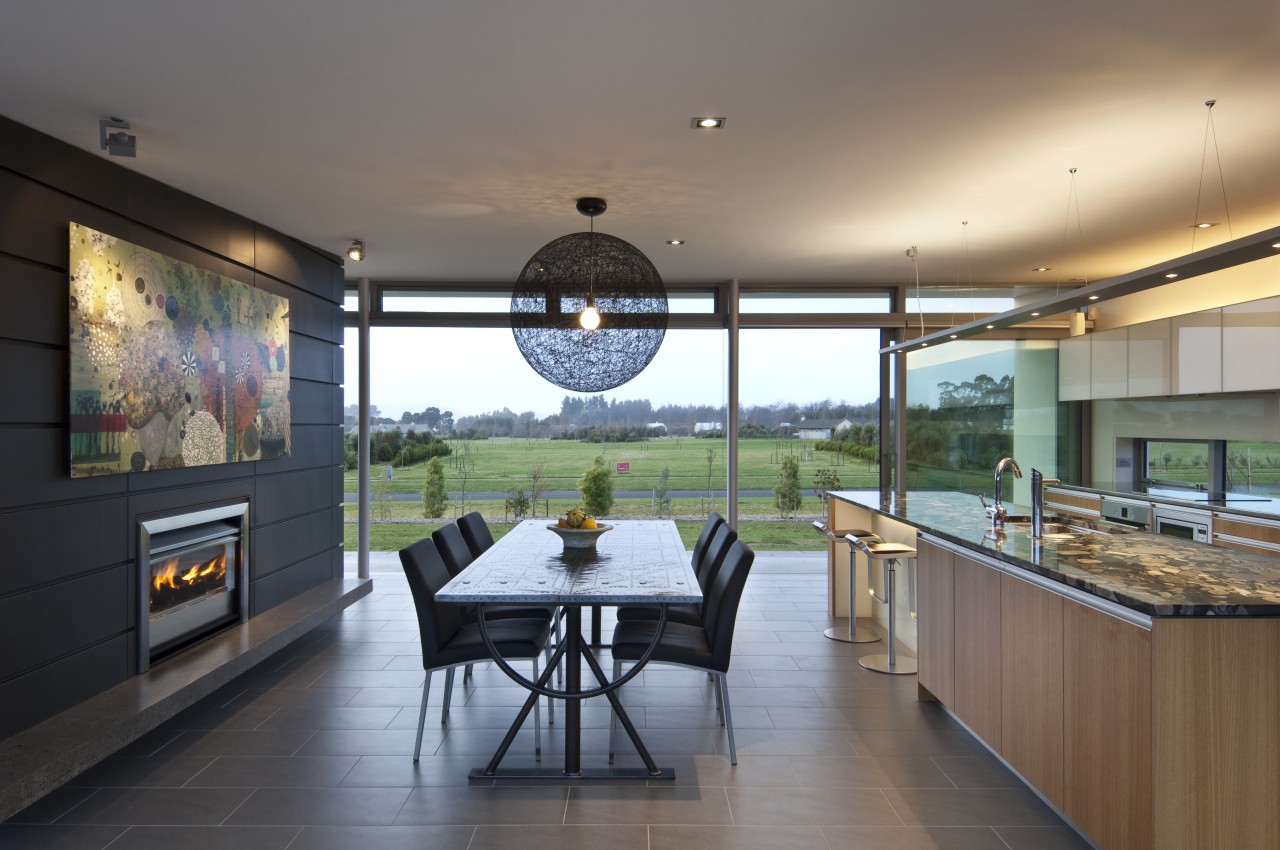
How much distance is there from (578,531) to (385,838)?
1696mm

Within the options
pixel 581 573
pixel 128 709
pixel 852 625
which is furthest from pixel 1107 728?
pixel 128 709

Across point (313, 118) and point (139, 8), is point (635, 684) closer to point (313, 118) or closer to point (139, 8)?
point (313, 118)

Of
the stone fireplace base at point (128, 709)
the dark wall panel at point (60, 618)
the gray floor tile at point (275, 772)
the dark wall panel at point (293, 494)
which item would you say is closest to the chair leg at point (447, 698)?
the gray floor tile at point (275, 772)

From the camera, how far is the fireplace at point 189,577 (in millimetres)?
3824

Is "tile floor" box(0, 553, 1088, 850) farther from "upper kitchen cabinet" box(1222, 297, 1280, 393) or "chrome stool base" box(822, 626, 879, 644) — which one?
"upper kitchen cabinet" box(1222, 297, 1280, 393)

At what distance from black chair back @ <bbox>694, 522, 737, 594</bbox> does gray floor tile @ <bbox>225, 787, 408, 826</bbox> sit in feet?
5.19

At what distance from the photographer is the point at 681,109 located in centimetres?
316

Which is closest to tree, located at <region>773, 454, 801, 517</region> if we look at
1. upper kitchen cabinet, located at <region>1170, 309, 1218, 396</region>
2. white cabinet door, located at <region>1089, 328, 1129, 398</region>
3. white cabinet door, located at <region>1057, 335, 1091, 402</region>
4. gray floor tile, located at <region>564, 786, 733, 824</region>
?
white cabinet door, located at <region>1057, 335, 1091, 402</region>

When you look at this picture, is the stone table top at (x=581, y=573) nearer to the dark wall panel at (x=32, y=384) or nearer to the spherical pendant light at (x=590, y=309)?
the spherical pendant light at (x=590, y=309)

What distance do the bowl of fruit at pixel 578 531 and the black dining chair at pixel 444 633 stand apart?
0.47 metres

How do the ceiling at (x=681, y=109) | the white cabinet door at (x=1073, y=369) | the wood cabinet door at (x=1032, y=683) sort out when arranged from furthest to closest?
the white cabinet door at (x=1073, y=369) < the wood cabinet door at (x=1032, y=683) < the ceiling at (x=681, y=109)

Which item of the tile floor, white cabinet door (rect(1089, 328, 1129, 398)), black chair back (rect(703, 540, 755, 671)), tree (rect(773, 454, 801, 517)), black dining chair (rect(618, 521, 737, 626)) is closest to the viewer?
the tile floor

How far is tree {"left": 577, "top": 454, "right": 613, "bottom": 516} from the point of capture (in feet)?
23.7

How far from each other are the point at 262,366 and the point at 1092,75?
4.58 m
